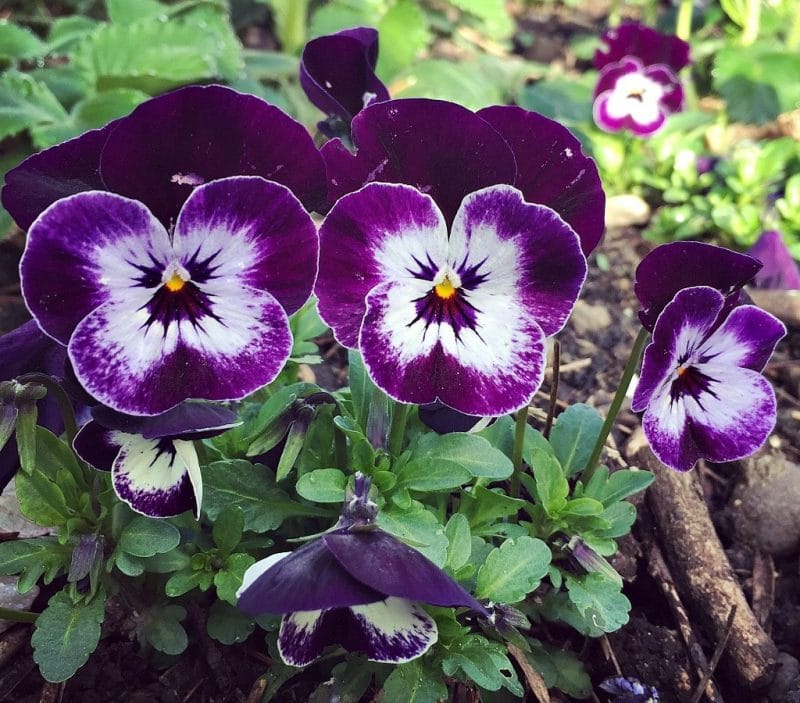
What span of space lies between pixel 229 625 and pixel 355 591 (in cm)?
48

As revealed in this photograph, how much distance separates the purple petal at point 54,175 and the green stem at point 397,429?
526 mm

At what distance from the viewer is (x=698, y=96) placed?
445 centimetres

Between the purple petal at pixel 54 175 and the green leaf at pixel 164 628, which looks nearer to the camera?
the purple petal at pixel 54 175

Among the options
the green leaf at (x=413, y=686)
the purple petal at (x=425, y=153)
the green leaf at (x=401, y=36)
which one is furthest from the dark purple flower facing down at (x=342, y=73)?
the green leaf at (x=401, y=36)

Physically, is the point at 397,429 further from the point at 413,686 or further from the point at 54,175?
the point at 54,175

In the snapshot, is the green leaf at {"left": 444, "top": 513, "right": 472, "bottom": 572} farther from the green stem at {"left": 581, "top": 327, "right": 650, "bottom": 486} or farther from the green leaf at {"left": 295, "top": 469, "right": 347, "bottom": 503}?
the green stem at {"left": 581, "top": 327, "right": 650, "bottom": 486}

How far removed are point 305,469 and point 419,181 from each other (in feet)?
1.76

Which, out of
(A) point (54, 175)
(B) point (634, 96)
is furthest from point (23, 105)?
(B) point (634, 96)

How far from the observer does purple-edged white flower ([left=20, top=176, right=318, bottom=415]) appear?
0.94 m

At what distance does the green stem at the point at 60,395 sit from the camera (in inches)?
43.3

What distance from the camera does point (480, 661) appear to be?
47.4 inches

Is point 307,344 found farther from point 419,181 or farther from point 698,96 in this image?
point 698,96

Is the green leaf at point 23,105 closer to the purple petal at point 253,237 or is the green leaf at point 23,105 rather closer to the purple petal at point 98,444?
the purple petal at point 98,444

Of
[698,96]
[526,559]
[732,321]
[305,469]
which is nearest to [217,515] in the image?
[305,469]
